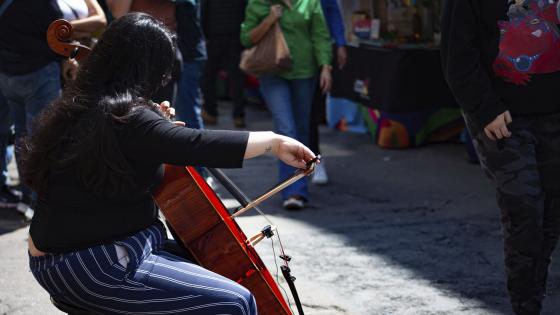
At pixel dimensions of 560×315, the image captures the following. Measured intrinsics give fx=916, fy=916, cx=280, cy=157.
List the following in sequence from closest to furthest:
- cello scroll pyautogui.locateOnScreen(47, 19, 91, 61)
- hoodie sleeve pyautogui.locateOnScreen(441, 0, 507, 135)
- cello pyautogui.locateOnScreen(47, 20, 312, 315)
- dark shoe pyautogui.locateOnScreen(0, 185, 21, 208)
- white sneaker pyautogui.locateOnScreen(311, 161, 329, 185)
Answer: cello pyautogui.locateOnScreen(47, 20, 312, 315) < cello scroll pyautogui.locateOnScreen(47, 19, 91, 61) < hoodie sleeve pyautogui.locateOnScreen(441, 0, 507, 135) < dark shoe pyautogui.locateOnScreen(0, 185, 21, 208) < white sneaker pyautogui.locateOnScreen(311, 161, 329, 185)

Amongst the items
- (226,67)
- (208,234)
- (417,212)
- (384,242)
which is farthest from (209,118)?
(208,234)

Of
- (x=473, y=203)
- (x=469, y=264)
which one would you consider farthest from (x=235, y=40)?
(x=469, y=264)

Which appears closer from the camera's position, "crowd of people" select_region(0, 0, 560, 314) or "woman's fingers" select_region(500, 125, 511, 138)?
"crowd of people" select_region(0, 0, 560, 314)

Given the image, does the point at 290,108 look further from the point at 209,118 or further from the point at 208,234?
the point at 209,118

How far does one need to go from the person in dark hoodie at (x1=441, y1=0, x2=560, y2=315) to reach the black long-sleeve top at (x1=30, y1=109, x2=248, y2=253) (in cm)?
125

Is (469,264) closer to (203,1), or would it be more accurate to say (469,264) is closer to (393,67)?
(393,67)

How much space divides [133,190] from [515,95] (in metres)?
1.62

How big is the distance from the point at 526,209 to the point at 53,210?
180 cm

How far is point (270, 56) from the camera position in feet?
19.3

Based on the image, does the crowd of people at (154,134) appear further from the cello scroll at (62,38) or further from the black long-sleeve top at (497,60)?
the cello scroll at (62,38)

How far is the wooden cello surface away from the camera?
2.78m

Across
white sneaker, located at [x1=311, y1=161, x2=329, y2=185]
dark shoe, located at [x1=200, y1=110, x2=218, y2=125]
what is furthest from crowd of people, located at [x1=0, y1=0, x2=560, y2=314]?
dark shoe, located at [x1=200, y1=110, x2=218, y2=125]

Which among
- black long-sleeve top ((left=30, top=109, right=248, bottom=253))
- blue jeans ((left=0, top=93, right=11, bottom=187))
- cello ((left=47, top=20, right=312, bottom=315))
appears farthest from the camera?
blue jeans ((left=0, top=93, right=11, bottom=187))

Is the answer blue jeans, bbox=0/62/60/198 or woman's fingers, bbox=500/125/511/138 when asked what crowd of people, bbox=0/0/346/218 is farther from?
woman's fingers, bbox=500/125/511/138
